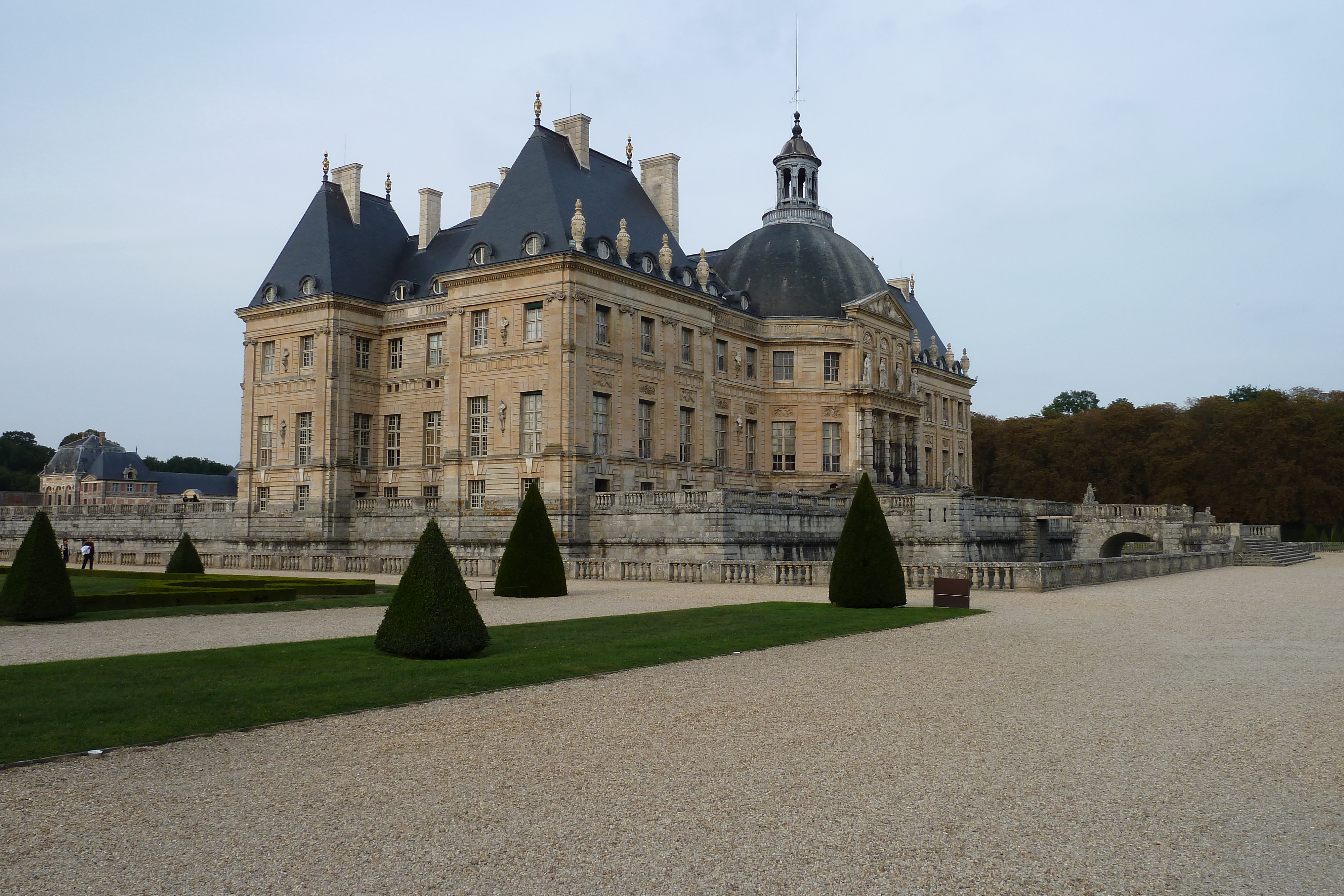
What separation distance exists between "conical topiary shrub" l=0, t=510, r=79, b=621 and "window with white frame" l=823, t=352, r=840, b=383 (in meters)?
37.9

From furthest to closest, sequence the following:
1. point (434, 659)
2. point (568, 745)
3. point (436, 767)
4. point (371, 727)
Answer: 1. point (434, 659)
2. point (371, 727)
3. point (568, 745)
4. point (436, 767)

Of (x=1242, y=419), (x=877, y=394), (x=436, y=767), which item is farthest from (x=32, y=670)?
(x=1242, y=419)

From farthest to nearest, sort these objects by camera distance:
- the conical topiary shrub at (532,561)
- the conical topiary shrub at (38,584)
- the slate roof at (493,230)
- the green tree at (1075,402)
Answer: the green tree at (1075,402) < the slate roof at (493,230) < the conical topiary shrub at (532,561) < the conical topiary shrub at (38,584)

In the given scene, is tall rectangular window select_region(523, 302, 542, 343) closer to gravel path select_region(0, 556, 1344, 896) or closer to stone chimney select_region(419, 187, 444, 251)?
stone chimney select_region(419, 187, 444, 251)

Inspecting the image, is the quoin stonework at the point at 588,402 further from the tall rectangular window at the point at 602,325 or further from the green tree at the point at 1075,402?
the green tree at the point at 1075,402

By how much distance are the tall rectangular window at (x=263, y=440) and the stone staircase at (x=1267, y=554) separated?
40778 millimetres

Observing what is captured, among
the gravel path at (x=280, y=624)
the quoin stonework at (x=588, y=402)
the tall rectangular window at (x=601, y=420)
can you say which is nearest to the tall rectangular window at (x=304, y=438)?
the quoin stonework at (x=588, y=402)

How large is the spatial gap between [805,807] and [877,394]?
Answer: 46.5m

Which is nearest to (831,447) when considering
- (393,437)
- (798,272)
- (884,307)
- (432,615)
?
(884,307)

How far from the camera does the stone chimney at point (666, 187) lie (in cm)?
4884

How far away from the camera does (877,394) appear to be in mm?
51938

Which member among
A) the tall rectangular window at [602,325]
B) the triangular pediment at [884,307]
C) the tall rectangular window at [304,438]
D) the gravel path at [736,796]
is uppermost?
the triangular pediment at [884,307]

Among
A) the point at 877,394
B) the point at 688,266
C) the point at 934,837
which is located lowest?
the point at 934,837

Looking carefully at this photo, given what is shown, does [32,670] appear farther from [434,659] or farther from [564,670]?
[564,670]
